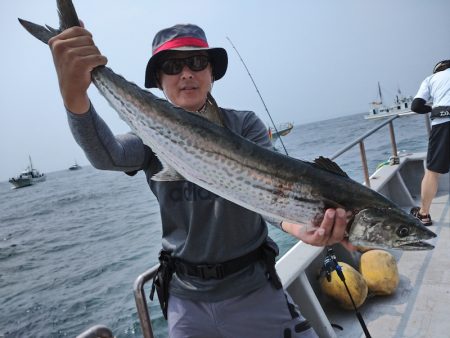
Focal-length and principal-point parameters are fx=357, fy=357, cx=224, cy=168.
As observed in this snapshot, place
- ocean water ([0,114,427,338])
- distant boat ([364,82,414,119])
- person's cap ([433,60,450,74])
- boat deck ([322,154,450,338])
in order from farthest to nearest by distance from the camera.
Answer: distant boat ([364,82,414,119]), ocean water ([0,114,427,338]), person's cap ([433,60,450,74]), boat deck ([322,154,450,338])

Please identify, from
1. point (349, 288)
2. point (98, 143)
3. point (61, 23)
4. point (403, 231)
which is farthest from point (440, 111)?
point (61, 23)

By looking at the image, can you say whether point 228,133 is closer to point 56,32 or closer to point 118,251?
point 56,32

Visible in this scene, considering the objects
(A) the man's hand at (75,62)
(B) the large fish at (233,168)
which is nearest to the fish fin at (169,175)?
(B) the large fish at (233,168)

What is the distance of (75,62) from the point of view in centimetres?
169

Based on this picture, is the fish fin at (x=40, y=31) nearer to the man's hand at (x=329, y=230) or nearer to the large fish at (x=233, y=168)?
the large fish at (x=233, y=168)

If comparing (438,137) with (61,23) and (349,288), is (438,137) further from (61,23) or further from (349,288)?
(61,23)

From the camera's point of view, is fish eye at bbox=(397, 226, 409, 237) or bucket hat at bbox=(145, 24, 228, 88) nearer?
fish eye at bbox=(397, 226, 409, 237)

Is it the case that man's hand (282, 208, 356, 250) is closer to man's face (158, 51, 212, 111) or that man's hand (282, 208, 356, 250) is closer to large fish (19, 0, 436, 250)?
large fish (19, 0, 436, 250)

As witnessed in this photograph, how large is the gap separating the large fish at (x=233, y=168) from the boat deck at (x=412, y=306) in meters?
2.00

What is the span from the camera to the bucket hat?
7.19 feet

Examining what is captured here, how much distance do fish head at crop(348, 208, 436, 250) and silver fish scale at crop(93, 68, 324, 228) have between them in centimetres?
26

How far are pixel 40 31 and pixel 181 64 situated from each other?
31.1 inches

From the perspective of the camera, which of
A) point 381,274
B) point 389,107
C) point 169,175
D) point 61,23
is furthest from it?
point 389,107

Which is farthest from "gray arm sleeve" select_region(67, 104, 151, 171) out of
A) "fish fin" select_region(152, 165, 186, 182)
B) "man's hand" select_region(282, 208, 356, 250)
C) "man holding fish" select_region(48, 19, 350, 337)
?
"man's hand" select_region(282, 208, 356, 250)
